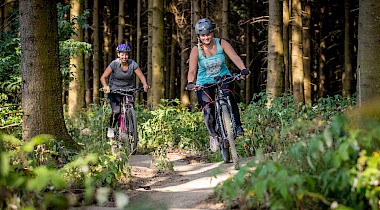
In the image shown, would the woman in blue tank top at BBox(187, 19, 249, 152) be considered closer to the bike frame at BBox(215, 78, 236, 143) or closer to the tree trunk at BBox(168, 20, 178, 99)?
the bike frame at BBox(215, 78, 236, 143)

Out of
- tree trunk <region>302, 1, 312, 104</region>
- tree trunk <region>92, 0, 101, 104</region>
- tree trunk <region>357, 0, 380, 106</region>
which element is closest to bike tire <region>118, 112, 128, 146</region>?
tree trunk <region>357, 0, 380, 106</region>

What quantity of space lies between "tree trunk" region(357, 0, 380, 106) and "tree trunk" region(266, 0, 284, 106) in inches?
250

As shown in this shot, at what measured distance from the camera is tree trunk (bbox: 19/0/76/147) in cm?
718

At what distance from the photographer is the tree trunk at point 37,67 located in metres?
7.18

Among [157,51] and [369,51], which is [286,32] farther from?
[369,51]

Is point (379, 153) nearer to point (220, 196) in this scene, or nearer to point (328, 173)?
point (328, 173)

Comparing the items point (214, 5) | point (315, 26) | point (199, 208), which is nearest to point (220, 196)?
point (199, 208)

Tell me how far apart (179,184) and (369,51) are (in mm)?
2820

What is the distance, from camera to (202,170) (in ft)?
26.3

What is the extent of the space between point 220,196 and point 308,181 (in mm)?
1122

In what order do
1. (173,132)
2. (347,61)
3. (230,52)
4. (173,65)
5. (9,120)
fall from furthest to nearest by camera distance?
(173,65), (347,61), (173,132), (9,120), (230,52)

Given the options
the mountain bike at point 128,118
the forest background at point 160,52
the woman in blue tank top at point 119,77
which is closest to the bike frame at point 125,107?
the mountain bike at point 128,118

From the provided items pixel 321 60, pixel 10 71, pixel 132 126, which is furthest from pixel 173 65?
pixel 132 126

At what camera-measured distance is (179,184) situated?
682cm
